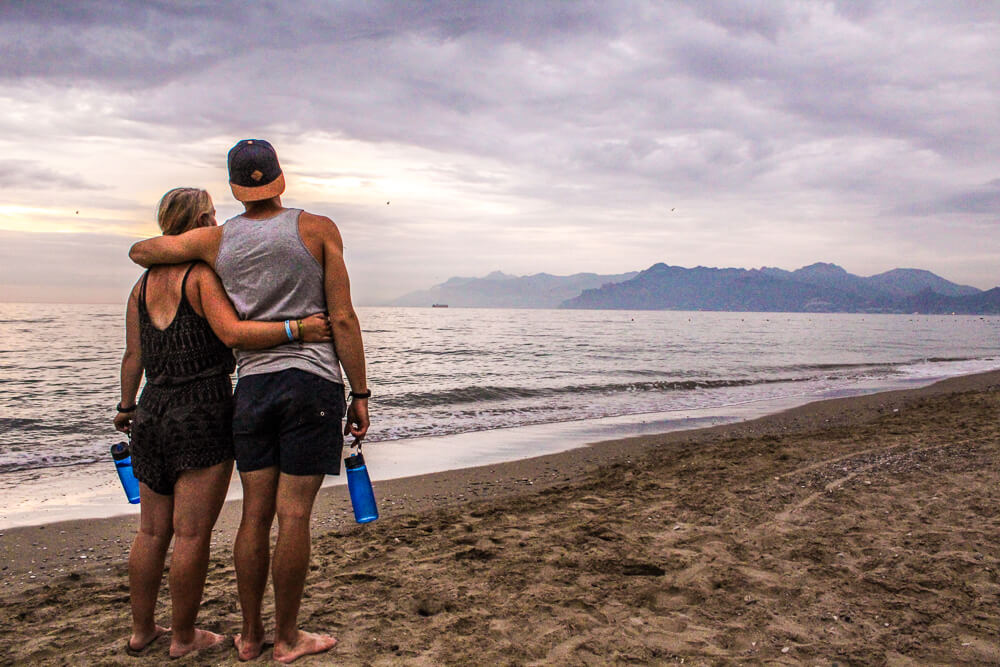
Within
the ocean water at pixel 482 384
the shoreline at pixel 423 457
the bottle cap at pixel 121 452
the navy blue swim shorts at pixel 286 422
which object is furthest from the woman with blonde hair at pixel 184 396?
the ocean water at pixel 482 384

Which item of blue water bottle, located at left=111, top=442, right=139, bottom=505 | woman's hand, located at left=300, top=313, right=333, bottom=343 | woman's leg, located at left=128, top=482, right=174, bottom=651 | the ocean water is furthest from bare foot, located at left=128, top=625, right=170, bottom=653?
the ocean water

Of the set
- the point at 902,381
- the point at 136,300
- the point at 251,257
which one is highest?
the point at 251,257

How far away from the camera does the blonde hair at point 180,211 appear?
260cm

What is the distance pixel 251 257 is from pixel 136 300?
0.62 metres

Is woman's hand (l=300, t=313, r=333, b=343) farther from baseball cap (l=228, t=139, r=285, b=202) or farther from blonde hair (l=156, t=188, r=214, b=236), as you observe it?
blonde hair (l=156, t=188, r=214, b=236)

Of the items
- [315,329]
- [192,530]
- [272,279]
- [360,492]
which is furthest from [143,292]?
[360,492]

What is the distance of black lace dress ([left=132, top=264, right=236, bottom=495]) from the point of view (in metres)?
2.54

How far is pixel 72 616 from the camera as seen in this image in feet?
11.1

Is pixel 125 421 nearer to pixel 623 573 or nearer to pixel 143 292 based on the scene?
pixel 143 292

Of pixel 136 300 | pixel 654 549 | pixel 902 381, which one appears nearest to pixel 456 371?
pixel 902 381

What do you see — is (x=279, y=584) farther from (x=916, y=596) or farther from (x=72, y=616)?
(x=916, y=596)

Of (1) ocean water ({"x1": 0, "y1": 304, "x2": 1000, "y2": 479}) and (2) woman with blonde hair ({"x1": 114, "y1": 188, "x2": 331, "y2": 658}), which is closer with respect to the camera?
(2) woman with blonde hair ({"x1": 114, "y1": 188, "x2": 331, "y2": 658})

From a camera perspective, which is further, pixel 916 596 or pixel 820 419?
pixel 820 419

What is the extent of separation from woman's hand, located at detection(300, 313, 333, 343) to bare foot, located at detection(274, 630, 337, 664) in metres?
1.31
